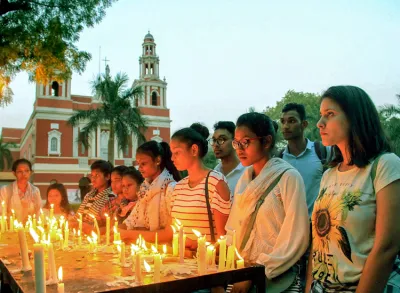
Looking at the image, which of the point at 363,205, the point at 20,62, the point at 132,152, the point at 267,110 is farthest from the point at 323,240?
the point at 267,110

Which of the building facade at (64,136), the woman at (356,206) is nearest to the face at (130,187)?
the woman at (356,206)

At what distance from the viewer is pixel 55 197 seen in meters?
6.82

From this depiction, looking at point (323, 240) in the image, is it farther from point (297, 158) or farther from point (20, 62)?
point (20, 62)

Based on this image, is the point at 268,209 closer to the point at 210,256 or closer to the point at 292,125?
the point at 210,256

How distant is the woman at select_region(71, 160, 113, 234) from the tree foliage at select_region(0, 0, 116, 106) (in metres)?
6.56

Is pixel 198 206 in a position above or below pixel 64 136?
below

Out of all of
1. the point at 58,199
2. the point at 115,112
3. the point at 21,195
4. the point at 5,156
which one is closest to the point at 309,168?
the point at 58,199

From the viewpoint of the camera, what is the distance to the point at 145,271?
7.46ft

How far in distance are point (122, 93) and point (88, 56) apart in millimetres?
14312

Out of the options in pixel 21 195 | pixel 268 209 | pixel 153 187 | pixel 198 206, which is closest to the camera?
pixel 268 209

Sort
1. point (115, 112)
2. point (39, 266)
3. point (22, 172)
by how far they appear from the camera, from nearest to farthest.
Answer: point (39, 266) < point (22, 172) < point (115, 112)

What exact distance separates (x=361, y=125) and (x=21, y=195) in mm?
5970

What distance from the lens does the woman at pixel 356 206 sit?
1967mm

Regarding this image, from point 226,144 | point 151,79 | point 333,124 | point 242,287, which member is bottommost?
point 242,287
